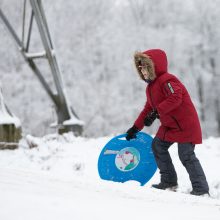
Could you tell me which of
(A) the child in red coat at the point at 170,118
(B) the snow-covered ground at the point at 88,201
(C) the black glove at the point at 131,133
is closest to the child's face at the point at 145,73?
(A) the child in red coat at the point at 170,118

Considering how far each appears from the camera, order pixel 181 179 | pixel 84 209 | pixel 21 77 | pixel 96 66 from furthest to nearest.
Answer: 1. pixel 96 66
2. pixel 21 77
3. pixel 181 179
4. pixel 84 209

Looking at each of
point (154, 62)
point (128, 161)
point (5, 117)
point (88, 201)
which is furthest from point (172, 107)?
point (5, 117)

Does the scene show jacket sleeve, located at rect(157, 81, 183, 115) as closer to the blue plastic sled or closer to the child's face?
the child's face

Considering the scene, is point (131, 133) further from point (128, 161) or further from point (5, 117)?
point (5, 117)

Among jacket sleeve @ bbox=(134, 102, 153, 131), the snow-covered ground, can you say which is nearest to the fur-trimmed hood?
jacket sleeve @ bbox=(134, 102, 153, 131)

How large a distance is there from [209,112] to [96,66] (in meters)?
7.65

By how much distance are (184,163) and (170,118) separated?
1.51ft

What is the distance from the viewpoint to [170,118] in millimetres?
4316

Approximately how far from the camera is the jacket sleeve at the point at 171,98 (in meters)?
4.16

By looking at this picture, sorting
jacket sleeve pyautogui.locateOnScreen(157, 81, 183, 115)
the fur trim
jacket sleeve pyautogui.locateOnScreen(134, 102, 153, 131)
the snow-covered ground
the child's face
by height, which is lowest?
the snow-covered ground

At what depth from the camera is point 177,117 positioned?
4.29m

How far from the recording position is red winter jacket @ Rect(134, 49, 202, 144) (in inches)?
165

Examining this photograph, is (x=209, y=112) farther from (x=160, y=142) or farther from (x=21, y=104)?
(x=160, y=142)

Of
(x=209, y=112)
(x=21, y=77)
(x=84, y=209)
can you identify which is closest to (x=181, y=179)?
(x=84, y=209)
